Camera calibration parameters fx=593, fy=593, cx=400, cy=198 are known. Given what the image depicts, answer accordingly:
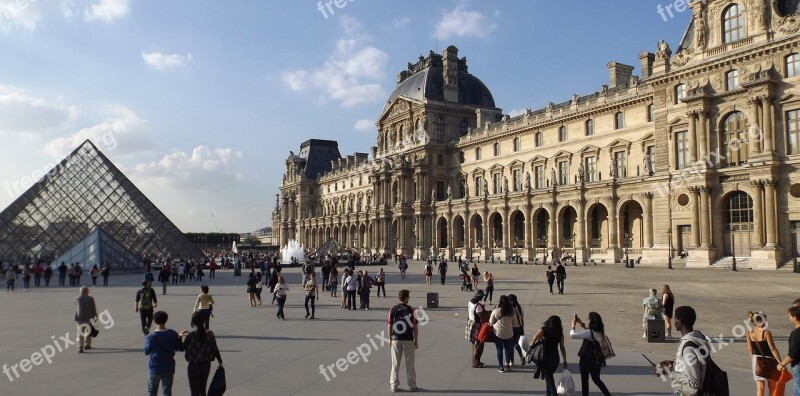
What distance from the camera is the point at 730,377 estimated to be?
350 inches

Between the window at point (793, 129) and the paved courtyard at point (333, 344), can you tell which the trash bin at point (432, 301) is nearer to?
the paved courtyard at point (333, 344)

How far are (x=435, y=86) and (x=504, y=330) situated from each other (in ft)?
212

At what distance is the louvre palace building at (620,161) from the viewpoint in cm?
3506

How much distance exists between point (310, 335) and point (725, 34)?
120 ft

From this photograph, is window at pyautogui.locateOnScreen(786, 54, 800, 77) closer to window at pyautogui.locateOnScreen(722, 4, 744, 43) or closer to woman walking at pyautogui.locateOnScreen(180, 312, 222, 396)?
window at pyautogui.locateOnScreen(722, 4, 744, 43)

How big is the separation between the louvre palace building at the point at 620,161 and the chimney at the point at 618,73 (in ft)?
0.44

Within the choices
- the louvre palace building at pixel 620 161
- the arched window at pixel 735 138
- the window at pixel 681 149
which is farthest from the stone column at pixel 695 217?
the arched window at pixel 735 138

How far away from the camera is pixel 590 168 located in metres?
52.7

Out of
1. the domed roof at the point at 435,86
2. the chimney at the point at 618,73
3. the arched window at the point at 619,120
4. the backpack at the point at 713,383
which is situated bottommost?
the backpack at the point at 713,383

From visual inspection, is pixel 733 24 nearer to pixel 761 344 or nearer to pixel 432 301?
pixel 432 301

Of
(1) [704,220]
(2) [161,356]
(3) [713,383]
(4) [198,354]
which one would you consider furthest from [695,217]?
(2) [161,356]

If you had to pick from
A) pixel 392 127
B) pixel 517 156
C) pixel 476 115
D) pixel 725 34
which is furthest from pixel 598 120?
pixel 392 127

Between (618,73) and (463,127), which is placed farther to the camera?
(463,127)

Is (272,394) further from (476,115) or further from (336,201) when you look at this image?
(336,201)
